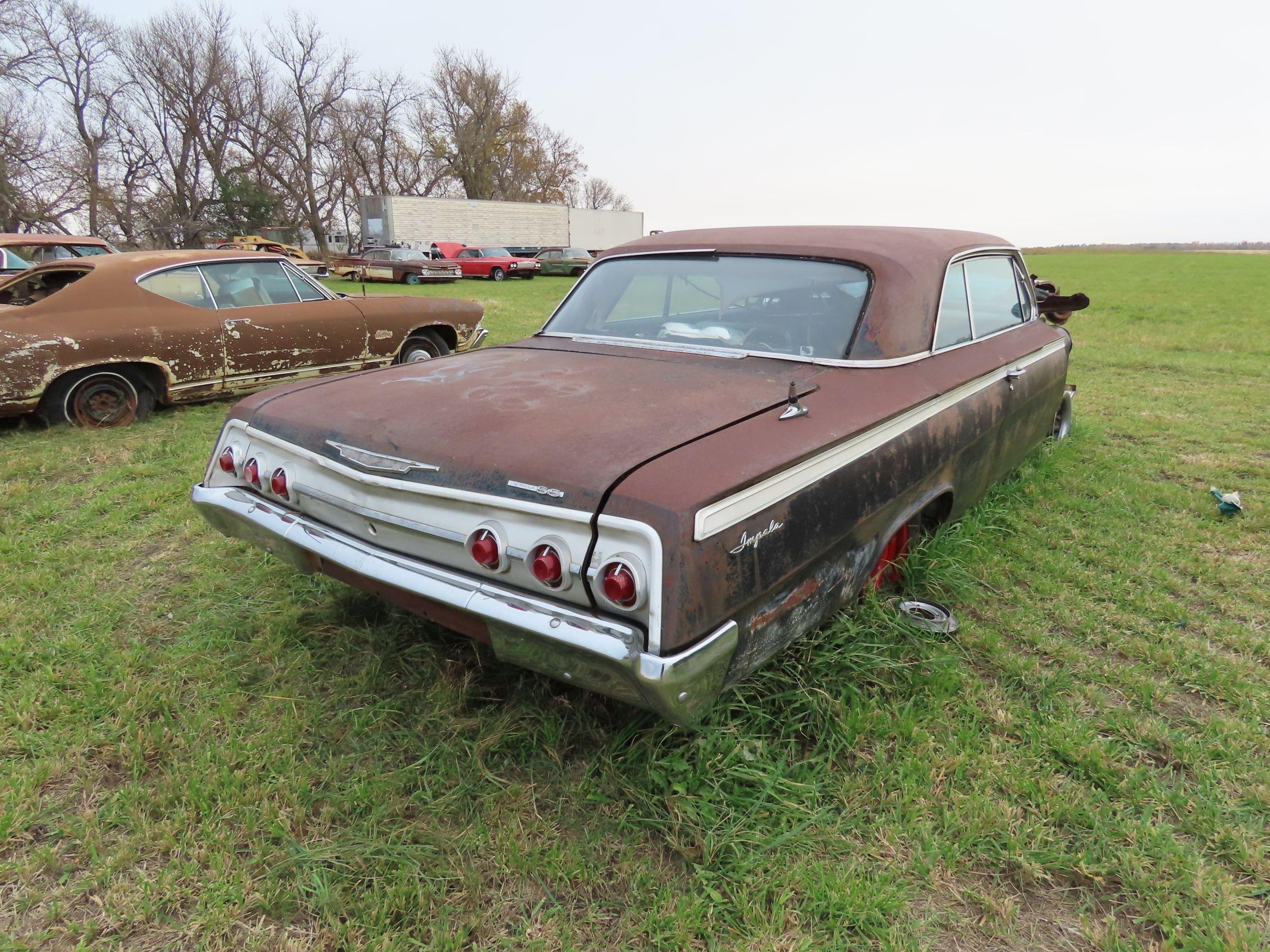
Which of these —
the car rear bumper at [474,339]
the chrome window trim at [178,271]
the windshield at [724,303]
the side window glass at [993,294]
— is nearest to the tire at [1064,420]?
the side window glass at [993,294]

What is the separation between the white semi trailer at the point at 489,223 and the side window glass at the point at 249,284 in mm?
25619

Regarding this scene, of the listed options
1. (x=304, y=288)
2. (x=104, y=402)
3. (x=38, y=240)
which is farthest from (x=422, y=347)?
(x=38, y=240)

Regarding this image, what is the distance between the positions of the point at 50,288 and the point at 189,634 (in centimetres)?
420

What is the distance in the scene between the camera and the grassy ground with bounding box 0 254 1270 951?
167 cm

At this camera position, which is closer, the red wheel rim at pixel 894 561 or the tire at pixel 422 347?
the red wheel rim at pixel 894 561

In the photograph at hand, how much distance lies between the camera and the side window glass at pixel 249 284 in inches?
223

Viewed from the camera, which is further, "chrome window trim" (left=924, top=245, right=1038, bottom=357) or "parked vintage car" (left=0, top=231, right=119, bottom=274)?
"parked vintage car" (left=0, top=231, right=119, bottom=274)

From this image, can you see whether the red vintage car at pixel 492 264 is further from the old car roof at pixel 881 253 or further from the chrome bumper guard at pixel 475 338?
the old car roof at pixel 881 253

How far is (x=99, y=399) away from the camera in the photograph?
5281 millimetres

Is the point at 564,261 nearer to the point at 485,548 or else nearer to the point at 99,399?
the point at 99,399

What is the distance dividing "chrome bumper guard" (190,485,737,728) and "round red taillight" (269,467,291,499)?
0.27 m

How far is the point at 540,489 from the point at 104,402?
505 cm

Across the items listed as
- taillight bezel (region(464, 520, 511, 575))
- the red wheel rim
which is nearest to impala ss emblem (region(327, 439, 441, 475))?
taillight bezel (region(464, 520, 511, 575))

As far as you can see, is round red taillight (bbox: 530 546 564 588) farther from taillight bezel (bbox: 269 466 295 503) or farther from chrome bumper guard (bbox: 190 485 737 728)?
taillight bezel (bbox: 269 466 295 503)
